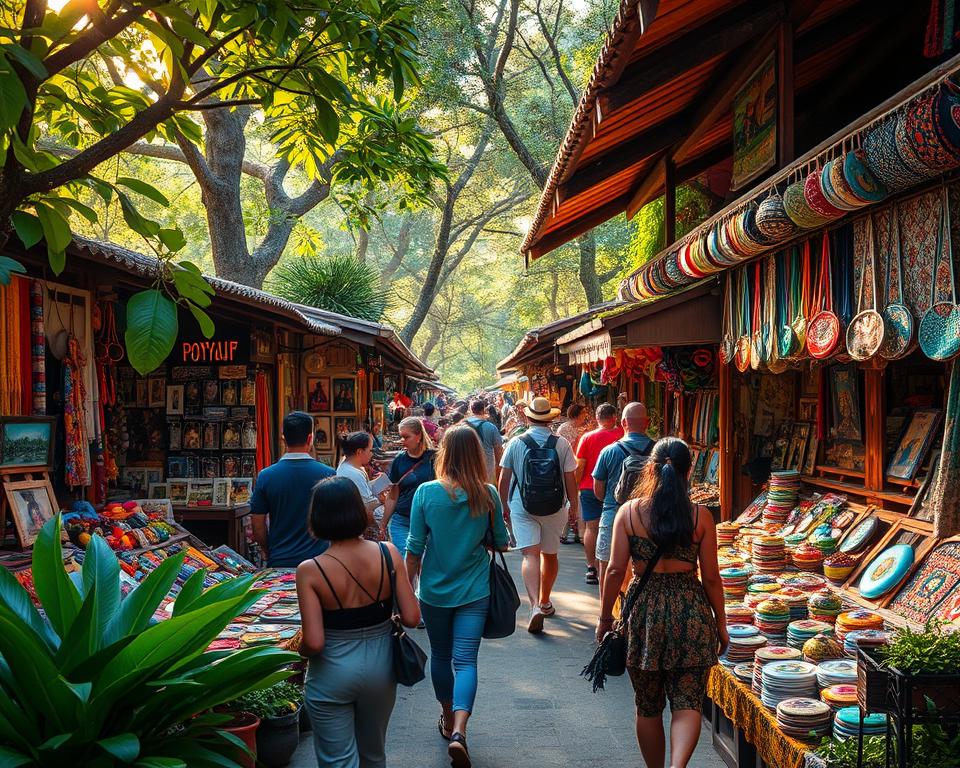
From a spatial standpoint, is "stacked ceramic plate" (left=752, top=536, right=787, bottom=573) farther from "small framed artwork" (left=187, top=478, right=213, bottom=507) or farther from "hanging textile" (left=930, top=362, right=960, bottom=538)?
"small framed artwork" (left=187, top=478, right=213, bottom=507)

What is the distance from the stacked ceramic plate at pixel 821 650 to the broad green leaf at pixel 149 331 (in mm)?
3963

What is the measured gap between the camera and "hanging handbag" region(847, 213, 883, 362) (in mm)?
4645

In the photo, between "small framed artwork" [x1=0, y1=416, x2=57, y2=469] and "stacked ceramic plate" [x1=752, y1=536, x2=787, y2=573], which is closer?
"small framed artwork" [x1=0, y1=416, x2=57, y2=469]

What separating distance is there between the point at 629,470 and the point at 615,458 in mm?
1033

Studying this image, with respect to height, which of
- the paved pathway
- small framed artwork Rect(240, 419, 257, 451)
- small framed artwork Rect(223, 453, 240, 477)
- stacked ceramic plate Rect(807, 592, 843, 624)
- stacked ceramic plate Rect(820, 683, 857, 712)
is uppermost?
small framed artwork Rect(240, 419, 257, 451)

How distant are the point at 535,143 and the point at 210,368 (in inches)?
651

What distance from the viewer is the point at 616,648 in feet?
14.2

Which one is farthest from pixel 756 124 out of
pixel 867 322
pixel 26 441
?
pixel 26 441

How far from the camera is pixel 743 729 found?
15.5ft

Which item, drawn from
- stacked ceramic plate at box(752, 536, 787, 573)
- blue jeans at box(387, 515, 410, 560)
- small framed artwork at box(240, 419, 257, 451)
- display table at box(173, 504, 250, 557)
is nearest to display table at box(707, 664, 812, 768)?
stacked ceramic plate at box(752, 536, 787, 573)

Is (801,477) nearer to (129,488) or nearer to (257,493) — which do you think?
(257,493)

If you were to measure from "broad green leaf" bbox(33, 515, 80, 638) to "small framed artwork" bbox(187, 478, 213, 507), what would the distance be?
534cm

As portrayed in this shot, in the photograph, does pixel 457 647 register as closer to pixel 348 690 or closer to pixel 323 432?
pixel 348 690

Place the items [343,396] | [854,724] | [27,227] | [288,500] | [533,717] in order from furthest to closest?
[343,396] < [533,717] < [288,500] < [854,724] < [27,227]
